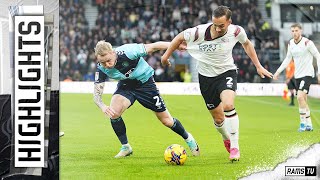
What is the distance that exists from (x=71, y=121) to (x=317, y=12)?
2.50m

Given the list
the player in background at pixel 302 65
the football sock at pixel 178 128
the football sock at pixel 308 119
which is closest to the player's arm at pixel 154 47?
the football sock at pixel 178 128

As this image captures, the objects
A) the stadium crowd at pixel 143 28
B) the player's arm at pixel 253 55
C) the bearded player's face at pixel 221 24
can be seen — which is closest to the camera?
the bearded player's face at pixel 221 24

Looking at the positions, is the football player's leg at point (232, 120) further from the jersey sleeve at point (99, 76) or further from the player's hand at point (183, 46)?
the jersey sleeve at point (99, 76)

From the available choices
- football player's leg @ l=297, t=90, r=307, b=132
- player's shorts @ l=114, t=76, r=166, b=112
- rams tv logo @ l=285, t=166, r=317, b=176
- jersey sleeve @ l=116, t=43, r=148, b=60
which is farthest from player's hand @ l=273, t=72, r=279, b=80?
jersey sleeve @ l=116, t=43, r=148, b=60

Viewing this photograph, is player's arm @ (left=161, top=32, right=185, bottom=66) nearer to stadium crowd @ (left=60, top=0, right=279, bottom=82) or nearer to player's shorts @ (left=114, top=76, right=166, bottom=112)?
stadium crowd @ (left=60, top=0, right=279, bottom=82)

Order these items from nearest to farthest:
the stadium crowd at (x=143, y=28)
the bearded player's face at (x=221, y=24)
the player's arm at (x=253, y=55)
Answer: the bearded player's face at (x=221, y=24) < the player's arm at (x=253, y=55) < the stadium crowd at (x=143, y=28)

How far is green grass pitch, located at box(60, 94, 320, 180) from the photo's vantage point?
1112 centimetres

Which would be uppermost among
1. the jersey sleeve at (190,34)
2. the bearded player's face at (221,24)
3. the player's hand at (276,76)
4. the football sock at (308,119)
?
the bearded player's face at (221,24)

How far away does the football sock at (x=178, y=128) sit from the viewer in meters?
11.2

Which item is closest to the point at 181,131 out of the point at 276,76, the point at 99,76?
the point at 99,76

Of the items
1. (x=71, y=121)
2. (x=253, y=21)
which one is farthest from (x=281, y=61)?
(x=71, y=121)

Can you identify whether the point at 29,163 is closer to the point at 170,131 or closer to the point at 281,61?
the point at 170,131

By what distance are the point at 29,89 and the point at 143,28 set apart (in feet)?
3.96

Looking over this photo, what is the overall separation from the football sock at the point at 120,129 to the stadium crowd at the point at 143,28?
18.4 inches
